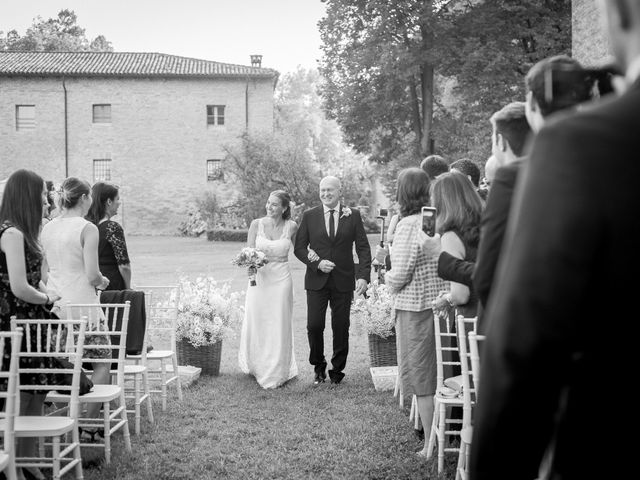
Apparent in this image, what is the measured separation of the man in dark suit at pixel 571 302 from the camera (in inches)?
42.7

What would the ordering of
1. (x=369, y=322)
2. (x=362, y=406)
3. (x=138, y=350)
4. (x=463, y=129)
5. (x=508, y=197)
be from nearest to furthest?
(x=508, y=197), (x=138, y=350), (x=362, y=406), (x=369, y=322), (x=463, y=129)

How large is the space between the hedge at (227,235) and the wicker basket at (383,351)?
2450 cm

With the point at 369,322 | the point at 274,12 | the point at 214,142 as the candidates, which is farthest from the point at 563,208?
the point at 274,12

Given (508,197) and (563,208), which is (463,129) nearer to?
(508,197)

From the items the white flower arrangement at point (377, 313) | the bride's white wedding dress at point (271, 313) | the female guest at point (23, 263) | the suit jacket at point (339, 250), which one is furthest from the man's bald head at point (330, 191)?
the female guest at point (23, 263)

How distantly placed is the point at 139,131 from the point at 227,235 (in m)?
11.7

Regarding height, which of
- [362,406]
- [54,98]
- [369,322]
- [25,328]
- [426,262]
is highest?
[54,98]

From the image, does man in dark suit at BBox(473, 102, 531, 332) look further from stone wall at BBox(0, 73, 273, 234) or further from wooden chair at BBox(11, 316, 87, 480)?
stone wall at BBox(0, 73, 273, 234)

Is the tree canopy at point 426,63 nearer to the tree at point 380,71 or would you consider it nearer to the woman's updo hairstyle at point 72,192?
the tree at point 380,71

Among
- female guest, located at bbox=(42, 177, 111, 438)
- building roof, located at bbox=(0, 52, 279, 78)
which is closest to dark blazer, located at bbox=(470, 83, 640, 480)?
female guest, located at bbox=(42, 177, 111, 438)

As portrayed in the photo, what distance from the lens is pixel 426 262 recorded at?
5566 mm

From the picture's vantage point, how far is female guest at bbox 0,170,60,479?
4.43m

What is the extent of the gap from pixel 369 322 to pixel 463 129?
18652 mm

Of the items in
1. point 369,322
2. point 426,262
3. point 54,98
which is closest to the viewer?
point 426,262
